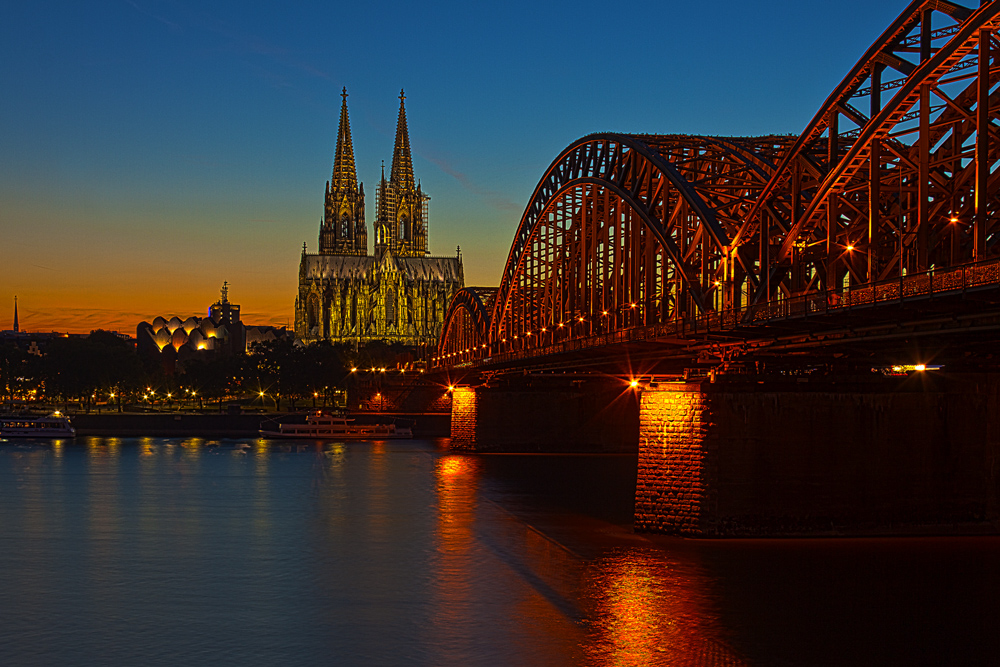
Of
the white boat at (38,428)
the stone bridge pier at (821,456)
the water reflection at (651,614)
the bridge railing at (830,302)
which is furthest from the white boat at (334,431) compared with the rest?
the water reflection at (651,614)

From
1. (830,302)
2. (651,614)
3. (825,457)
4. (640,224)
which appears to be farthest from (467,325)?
(651,614)

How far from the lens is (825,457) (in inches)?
1722

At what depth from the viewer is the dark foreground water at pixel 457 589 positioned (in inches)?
1261

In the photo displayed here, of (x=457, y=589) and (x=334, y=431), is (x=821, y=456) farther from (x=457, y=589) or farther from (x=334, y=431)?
(x=334, y=431)

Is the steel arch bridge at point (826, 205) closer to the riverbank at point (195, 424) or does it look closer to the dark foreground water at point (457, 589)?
the dark foreground water at point (457, 589)

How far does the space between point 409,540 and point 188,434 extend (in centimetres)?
8734

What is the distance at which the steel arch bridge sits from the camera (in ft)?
118

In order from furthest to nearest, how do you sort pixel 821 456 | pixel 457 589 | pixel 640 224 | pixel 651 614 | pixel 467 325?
pixel 467 325 → pixel 640 224 → pixel 821 456 → pixel 457 589 → pixel 651 614

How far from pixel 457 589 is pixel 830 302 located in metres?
15.0

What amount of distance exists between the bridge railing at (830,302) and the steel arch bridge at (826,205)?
0.20ft

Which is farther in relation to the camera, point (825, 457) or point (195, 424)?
point (195, 424)

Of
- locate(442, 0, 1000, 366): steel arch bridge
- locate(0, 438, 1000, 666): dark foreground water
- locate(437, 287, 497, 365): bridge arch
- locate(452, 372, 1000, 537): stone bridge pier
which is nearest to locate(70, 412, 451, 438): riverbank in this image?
locate(437, 287, 497, 365): bridge arch

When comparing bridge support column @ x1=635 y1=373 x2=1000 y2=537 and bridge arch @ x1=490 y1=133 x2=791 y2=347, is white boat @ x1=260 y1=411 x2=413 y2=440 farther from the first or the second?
bridge support column @ x1=635 y1=373 x2=1000 y2=537

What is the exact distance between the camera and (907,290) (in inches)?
1321
